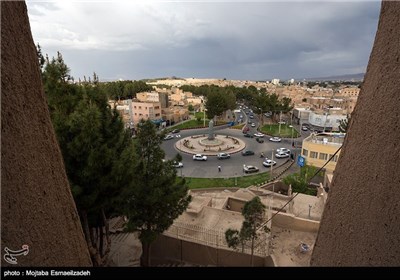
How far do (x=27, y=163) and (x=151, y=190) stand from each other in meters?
6.42

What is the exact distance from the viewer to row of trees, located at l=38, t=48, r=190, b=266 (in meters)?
7.74

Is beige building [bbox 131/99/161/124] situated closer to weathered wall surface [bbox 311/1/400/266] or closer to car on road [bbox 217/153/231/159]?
car on road [bbox 217/153/231/159]

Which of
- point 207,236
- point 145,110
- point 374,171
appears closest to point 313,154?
point 207,236

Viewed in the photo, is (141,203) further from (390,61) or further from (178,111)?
(178,111)

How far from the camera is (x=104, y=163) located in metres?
7.99

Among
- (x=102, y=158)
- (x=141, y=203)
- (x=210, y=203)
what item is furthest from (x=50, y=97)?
(x=210, y=203)

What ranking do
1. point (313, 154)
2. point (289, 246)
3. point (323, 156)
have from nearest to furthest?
point (289, 246) < point (323, 156) < point (313, 154)

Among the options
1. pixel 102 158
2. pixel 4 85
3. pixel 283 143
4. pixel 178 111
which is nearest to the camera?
pixel 4 85

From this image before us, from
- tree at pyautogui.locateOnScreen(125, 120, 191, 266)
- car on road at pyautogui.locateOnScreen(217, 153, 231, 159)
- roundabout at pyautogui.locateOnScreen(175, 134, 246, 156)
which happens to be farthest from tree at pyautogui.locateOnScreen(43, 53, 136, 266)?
roundabout at pyautogui.locateOnScreen(175, 134, 246, 156)

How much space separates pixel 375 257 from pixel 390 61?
241 cm

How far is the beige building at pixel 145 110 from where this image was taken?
50.8 metres

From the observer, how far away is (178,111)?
194 feet

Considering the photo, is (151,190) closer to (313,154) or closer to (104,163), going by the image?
(104,163)

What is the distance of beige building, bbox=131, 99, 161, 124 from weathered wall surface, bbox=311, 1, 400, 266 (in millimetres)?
48518
